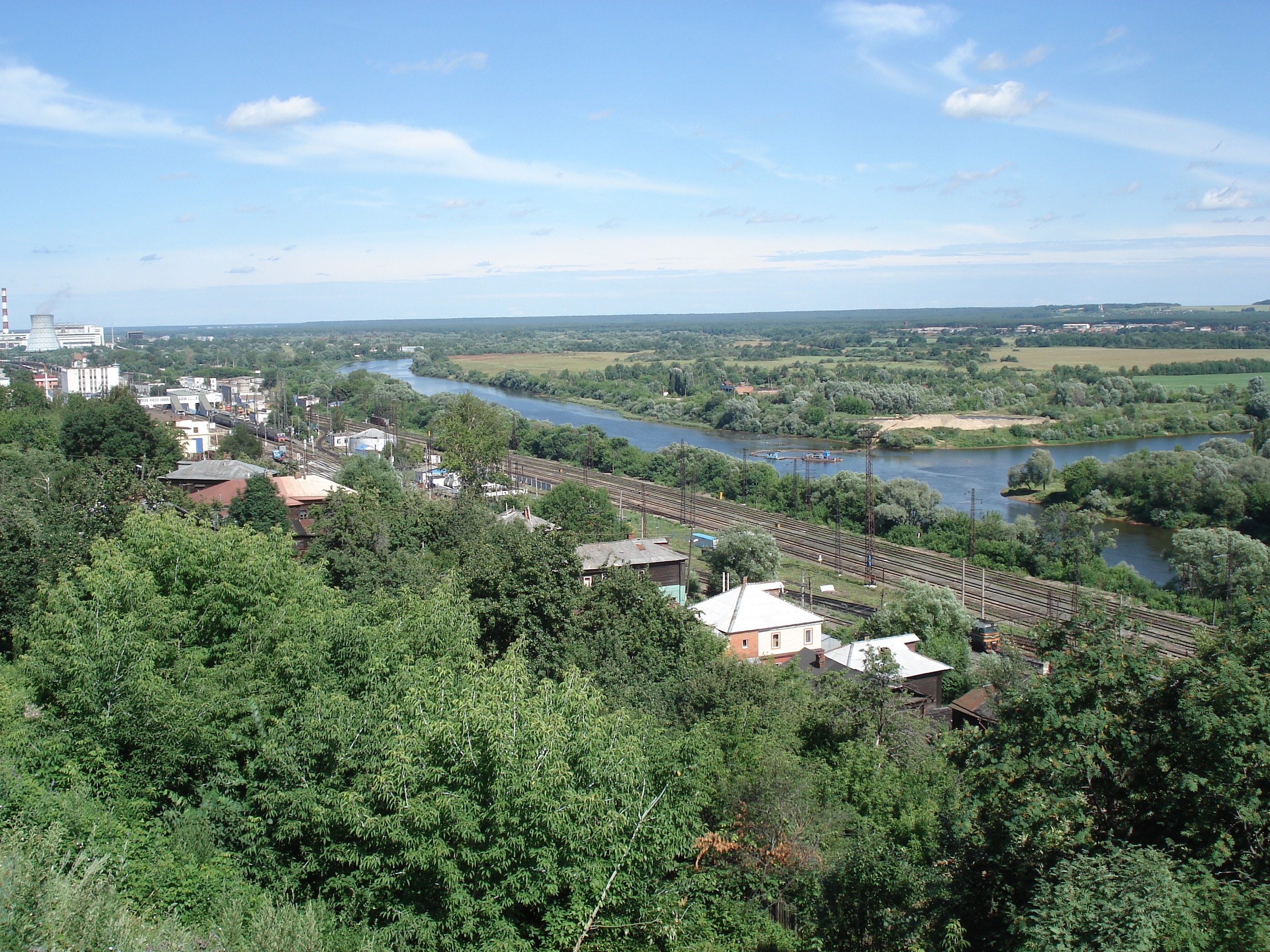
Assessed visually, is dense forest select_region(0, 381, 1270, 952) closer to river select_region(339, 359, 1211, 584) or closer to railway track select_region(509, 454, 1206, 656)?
railway track select_region(509, 454, 1206, 656)

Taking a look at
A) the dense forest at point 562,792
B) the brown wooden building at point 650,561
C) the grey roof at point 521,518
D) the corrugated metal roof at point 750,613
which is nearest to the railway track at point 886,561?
the corrugated metal roof at point 750,613

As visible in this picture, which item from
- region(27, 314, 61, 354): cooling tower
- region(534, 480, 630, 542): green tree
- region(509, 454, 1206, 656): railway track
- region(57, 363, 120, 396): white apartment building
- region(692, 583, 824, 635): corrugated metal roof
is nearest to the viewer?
region(692, 583, 824, 635): corrugated metal roof

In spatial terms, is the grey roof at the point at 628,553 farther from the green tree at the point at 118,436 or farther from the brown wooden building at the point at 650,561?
the green tree at the point at 118,436

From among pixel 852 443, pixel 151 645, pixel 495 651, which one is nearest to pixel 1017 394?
pixel 852 443

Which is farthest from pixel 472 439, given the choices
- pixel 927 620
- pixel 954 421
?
pixel 954 421

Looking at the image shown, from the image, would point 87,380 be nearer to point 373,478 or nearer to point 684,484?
point 373,478

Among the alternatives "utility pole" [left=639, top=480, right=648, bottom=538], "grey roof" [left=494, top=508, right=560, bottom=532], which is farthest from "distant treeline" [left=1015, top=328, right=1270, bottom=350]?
"grey roof" [left=494, top=508, right=560, bottom=532]
